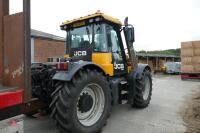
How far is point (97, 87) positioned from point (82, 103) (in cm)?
46

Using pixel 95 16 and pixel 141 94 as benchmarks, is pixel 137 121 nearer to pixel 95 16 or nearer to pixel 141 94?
pixel 141 94

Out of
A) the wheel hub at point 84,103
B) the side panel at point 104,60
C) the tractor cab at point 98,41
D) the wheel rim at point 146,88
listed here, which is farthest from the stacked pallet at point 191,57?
the wheel hub at point 84,103

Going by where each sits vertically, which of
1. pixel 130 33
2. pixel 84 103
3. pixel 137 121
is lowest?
pixel 137 121

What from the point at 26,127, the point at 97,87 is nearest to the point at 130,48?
the point at 97,87

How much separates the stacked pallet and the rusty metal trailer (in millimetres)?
15161

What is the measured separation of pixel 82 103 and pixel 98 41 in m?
1.65

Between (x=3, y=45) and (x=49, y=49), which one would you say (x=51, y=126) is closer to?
(x=3, y=45)

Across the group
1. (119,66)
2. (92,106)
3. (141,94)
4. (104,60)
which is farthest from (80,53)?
(141,94)

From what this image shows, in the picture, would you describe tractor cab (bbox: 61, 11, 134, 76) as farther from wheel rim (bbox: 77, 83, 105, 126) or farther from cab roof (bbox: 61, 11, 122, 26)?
wheel rim (bbox: 77, 83, 105, 126)

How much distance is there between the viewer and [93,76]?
172 inches

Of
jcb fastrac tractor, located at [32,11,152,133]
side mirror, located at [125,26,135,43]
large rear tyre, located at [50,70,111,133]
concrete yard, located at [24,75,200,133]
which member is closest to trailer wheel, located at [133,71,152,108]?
jcb fastrac tractor, located at [32,11,152,133]

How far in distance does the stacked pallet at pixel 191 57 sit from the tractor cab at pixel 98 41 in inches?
457

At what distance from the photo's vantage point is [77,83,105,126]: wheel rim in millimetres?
4391

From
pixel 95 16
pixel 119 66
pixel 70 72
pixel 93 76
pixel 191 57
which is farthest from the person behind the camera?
pixel 191 57
